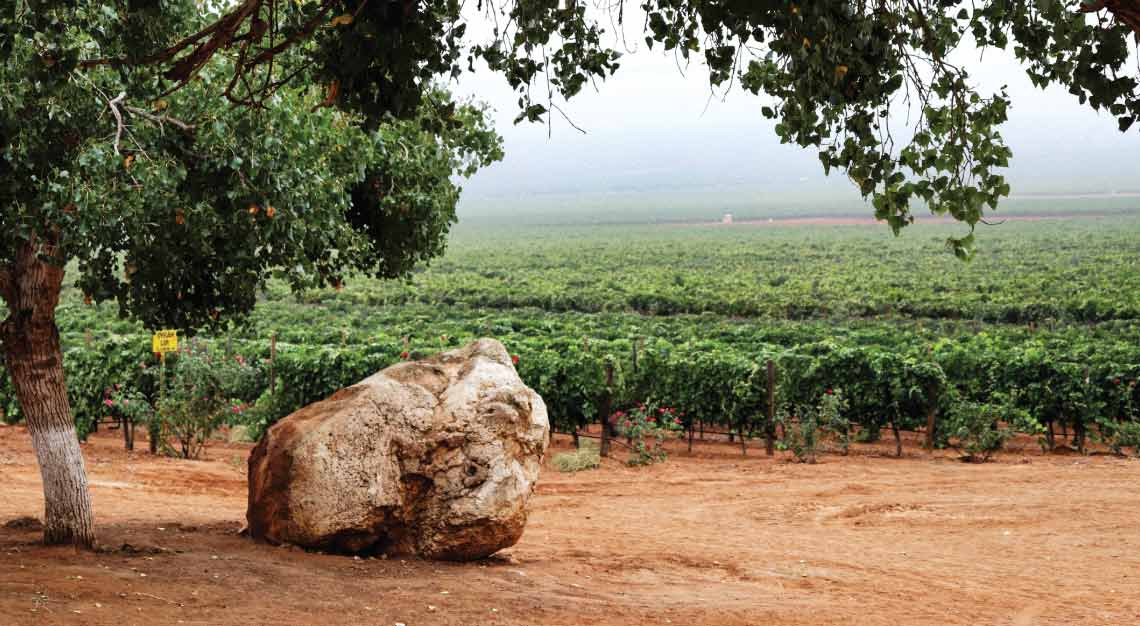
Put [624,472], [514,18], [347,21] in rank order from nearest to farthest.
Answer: [347,21]
[514,18]
[624,472]

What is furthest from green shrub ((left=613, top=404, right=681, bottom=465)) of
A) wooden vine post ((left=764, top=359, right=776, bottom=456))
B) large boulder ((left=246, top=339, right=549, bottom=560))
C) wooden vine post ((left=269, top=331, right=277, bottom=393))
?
large boulder ((left=246, top=339, right=549, bottom=560))

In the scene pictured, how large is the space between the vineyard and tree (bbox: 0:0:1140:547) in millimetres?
1731

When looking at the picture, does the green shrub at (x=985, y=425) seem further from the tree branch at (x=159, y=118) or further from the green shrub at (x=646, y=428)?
the tree branch at (x=159, y=118)

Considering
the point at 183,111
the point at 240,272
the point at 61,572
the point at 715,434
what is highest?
the point at 183,111

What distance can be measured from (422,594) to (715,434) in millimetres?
12907

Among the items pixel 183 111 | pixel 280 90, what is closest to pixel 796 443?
pixel 280 90

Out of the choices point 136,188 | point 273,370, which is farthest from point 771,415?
point 136,188

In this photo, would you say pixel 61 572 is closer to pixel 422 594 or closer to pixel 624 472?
pixel 422 594

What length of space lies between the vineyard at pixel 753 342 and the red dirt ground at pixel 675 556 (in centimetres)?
114

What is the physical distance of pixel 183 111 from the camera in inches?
320

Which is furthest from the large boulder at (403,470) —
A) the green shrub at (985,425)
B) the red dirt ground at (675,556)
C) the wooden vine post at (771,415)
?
the green shrub at (985,425)

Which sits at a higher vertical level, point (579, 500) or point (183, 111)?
point (183, 111)

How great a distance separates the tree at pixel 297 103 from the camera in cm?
613

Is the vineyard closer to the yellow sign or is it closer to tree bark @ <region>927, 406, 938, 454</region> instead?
tree bark @ <region>927, 406, 938, 454</region>
